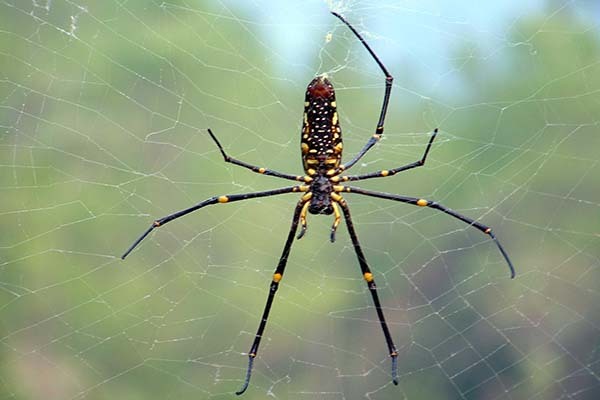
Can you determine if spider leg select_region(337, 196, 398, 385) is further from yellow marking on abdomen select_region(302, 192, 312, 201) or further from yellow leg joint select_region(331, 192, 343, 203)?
yellow marking on abdomen select_region(302, 192, 312, 201)

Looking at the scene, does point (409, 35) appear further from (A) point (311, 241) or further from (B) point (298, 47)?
(A) point (311, 241)

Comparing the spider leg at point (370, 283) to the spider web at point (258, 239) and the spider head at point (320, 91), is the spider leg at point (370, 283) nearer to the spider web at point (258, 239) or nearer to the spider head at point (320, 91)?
the spider head at point (320, 91)

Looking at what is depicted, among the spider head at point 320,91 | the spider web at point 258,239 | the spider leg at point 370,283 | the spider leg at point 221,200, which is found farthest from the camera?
the spider web at point 258,239

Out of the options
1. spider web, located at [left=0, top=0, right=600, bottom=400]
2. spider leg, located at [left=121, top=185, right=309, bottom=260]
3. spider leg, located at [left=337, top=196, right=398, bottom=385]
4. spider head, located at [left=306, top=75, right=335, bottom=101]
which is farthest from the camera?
spider web, located at [left=0, top=0, right=600, bottom=400]

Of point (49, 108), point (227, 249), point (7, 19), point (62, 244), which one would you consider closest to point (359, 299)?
point (227, 249)

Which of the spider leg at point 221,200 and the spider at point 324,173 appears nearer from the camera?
the spider at point 324,173

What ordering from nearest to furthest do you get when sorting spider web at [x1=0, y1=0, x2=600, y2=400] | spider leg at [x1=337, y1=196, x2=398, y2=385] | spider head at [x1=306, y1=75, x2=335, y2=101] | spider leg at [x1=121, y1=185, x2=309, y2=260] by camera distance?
spider head at [x1=306, y1=75, x2=335, y2=101] → spider leg at [x1=121, y1=185, x2=309, y2=260] → spider leg at [x1=337, y1=196, x2=398, y2=385] → spider web at [x1=0, y1=0, x2=600, y2=400]

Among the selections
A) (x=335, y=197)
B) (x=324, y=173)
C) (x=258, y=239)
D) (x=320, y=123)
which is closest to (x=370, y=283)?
(x=335, y=197)

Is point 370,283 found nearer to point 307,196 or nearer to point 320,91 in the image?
point 307,196

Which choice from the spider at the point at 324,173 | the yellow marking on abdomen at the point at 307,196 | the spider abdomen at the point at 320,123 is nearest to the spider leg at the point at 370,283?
the spider at the point at 324,173

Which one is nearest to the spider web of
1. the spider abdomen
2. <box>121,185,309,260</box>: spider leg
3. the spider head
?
<box>121,185,309,260</box>: spider leg
